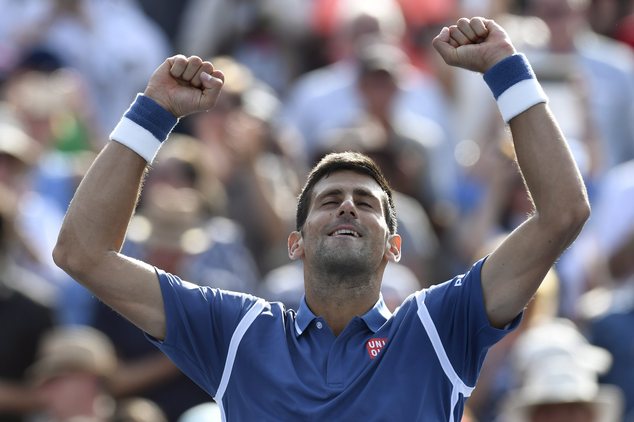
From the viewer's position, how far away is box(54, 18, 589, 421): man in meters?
5.38

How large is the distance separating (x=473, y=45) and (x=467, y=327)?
0.98 meters

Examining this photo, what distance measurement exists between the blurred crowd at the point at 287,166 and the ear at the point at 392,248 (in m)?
1.95

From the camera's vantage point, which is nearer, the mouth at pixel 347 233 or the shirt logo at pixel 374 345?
the shirt logo at pixel 374 345

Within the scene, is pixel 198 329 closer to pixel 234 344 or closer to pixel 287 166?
pixel 234 344

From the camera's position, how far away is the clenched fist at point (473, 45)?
5.59 metres

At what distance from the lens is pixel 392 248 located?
5.80 meters

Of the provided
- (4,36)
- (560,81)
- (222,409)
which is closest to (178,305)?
(222,409)

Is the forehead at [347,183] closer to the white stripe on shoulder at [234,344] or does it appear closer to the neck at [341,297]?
the neck at [341,297]

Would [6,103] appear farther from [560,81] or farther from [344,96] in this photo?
[560,81]

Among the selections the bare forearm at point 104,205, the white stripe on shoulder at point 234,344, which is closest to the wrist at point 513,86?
the white stripe on shoulder at point 234,344

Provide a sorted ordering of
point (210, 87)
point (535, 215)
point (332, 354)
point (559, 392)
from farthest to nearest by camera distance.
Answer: point (559, 392)
point (210, 87)
point (332, 354)
point (535, 215)

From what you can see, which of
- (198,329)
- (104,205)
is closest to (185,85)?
(104,205)

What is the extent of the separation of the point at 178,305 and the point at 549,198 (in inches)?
52.1

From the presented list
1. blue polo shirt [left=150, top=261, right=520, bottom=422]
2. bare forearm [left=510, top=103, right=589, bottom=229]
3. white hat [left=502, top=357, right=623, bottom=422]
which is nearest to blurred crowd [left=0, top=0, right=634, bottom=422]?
white hat [left=502, top=357, right=623, bottom=422]
